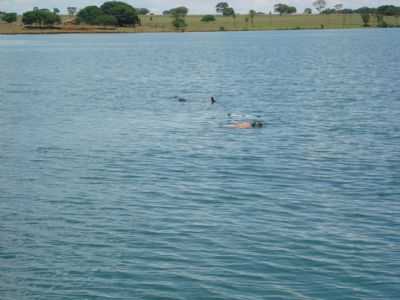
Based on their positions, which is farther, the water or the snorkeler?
the snorkeler

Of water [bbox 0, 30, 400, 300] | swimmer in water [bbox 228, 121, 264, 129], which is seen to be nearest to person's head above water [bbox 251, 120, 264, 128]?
swimmer in water [bbox 228, 121, 264, 129]

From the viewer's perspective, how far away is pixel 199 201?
28016 millimetres

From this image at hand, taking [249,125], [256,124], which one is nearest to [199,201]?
[256,124]

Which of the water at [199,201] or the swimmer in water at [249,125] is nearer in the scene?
the water at [199,201]

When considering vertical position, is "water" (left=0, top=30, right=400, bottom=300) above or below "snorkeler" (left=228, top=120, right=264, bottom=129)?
below

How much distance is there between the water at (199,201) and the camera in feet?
65.5

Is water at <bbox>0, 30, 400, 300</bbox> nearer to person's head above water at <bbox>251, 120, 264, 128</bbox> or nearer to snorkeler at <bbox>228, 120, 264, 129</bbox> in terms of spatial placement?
person's head above water at <bbox>251, 120, 264, 128</bbox>

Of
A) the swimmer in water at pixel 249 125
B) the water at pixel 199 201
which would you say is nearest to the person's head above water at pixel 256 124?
the swimmer in water at pixel 249 125

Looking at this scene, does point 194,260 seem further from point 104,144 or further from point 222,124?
point 222,124

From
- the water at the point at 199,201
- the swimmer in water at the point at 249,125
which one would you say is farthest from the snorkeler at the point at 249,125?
the water at the point at 199,201

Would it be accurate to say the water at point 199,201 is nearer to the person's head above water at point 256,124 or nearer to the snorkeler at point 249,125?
the person's head above water at point 256,124

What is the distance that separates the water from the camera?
20.0 m

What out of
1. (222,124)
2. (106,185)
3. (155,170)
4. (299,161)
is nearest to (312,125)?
(222,124)

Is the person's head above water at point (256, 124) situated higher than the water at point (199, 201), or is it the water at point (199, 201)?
the person's head above water at point (256, 124)
